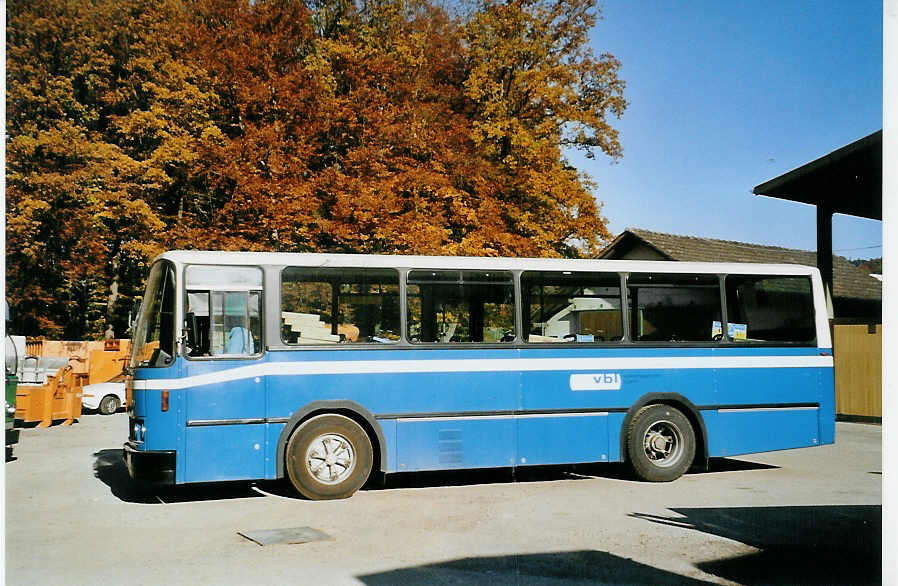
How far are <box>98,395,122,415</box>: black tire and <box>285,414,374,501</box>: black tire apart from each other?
15574 mm

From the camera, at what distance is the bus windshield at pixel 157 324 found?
10.2 m

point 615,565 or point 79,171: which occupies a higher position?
point 79,171

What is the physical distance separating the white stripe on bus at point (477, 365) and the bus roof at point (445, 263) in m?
1.17

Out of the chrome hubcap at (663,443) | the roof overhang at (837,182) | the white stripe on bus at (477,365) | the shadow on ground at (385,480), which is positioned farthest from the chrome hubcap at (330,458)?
the roof overhang at (837,182)

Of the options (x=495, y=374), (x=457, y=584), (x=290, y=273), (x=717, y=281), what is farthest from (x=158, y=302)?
(x=717, y=281)

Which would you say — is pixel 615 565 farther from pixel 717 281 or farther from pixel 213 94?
pixel 213 94

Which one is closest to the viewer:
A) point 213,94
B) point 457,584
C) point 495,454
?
point 457,584

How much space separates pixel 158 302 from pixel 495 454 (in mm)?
4381

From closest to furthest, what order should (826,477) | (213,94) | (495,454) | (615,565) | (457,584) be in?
(457,584) → (615,565) → (495,454) → (826,477) → (213,94)

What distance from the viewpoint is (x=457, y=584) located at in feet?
21.8

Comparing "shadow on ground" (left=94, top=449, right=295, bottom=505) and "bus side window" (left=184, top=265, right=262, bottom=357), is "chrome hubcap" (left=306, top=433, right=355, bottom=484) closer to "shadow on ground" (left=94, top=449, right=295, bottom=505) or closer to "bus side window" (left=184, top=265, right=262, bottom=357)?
"shadow on ground" (left=94, top=449, right=295, bottom=505)

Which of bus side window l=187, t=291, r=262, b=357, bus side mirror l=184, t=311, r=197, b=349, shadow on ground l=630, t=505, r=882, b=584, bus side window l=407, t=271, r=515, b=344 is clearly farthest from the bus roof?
shadow on ground l=630, t=505, r=882, b=584

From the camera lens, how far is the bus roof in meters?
10.5

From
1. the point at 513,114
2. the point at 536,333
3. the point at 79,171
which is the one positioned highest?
the point at 513,114
